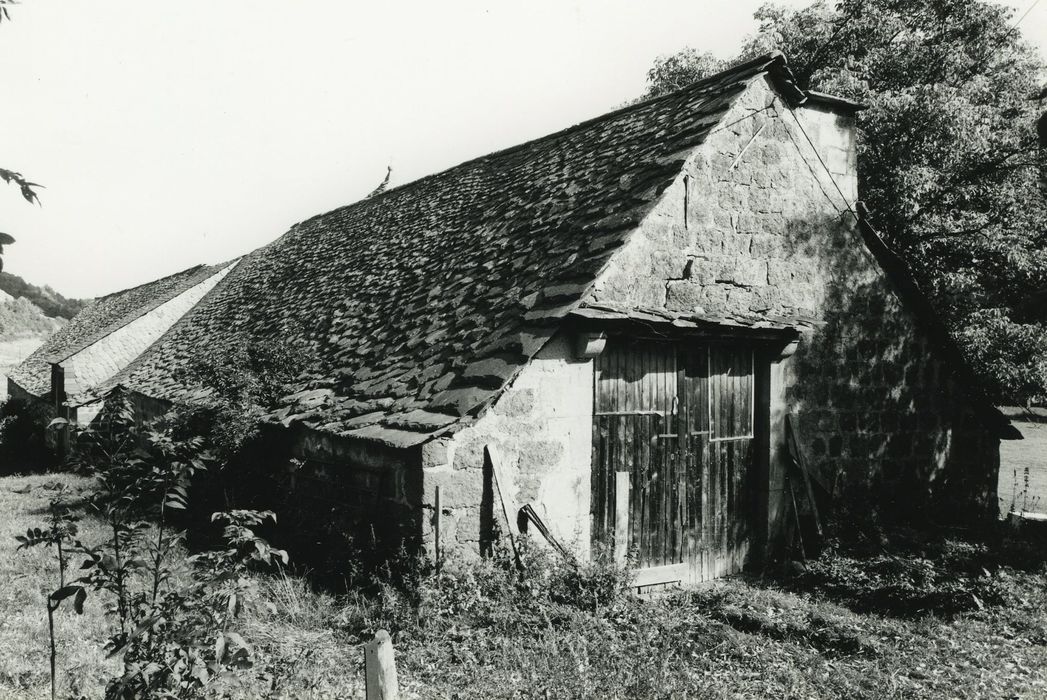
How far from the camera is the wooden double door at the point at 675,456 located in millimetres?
7500

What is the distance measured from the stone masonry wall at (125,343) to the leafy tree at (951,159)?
725 inches

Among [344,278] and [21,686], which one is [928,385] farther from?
[21,686]

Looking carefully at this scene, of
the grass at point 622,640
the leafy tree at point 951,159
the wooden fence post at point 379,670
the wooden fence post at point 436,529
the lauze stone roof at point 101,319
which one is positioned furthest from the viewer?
the lauze stone roof at point 101,319

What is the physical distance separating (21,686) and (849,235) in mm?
9047

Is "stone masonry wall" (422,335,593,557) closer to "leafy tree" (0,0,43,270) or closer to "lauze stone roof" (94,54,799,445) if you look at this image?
"lauze stone roof" (94,54,799,445)

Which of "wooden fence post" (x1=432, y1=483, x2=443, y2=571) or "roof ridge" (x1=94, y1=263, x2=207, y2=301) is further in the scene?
"roof ridge" (x1=94, y1=263, x2=207, y2=301)

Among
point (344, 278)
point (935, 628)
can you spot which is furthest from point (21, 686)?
point (344, 278)

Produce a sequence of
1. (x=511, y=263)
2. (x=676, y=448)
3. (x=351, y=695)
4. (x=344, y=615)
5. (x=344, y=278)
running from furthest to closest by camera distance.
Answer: (x=344, y=278) < (x=511, y=263) < (x=676, y=448) < (x=344, y=615) < (x=351, y=695)

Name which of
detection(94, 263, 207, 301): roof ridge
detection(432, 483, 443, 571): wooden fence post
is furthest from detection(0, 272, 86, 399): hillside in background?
detection(432, 483, 443, 571): wooden fence post

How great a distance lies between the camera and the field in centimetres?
1253

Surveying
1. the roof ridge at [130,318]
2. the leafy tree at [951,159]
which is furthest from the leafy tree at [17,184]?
the roof ridge at [130,318]

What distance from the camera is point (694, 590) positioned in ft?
25.0

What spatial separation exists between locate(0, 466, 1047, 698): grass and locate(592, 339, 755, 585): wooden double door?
0.63m

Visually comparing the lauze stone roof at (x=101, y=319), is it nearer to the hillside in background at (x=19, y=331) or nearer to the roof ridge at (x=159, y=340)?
the roof ridge at (x=159, y=340)
